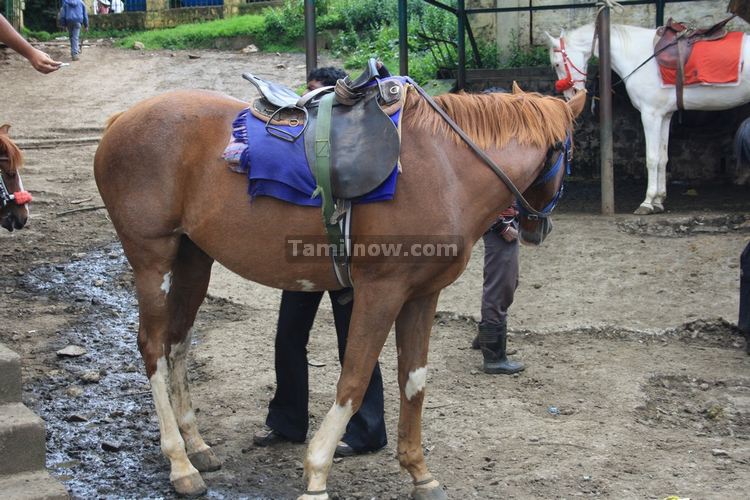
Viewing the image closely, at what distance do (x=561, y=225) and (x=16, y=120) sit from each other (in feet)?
30.1

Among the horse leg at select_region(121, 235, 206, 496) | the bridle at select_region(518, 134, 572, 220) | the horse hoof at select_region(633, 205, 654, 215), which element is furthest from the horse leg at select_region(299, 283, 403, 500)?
the horse hoof at select_region(633, 205, 654, 215)

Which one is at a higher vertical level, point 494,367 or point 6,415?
point 6,415

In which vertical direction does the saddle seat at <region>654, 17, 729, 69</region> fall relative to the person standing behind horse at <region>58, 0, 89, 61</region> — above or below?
below

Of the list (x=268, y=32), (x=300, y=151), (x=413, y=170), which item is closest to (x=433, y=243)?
(x=413, y=170)

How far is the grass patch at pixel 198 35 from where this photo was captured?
63.5ft

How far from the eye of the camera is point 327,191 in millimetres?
3674

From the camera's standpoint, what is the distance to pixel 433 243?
3637mm

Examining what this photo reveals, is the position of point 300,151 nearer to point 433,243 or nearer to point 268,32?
point 433,243

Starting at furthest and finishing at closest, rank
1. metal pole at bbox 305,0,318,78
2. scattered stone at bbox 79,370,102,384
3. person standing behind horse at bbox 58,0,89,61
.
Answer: person standing behind horse at bbox 58,0,89,61 < metal pole at bbox 305,0,318,78 < scattered stone at bbox 79,370,102,384

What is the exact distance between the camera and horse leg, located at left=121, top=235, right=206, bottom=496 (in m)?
4.04

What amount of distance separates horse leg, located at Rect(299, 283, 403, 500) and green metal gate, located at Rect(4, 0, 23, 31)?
1969cm

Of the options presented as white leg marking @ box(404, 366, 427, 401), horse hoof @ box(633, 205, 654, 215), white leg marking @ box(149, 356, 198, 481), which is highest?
horse hoof @ box(633, 205, 654, 215)

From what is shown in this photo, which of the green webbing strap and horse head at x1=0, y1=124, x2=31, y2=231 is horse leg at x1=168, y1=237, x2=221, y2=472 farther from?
horse head at x1=0, y1=124, x2=31, y2=231

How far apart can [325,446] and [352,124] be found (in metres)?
1.42
